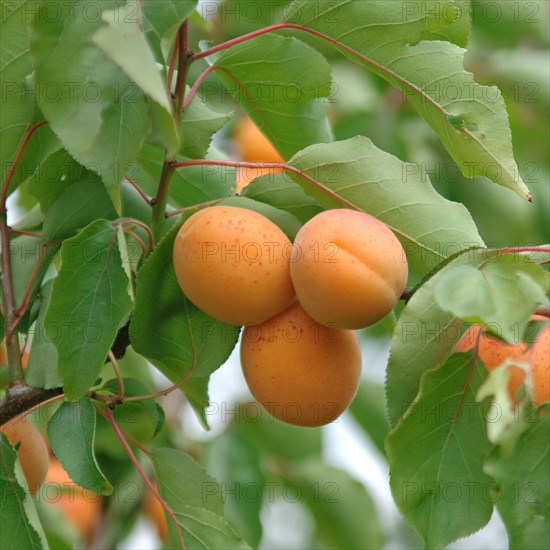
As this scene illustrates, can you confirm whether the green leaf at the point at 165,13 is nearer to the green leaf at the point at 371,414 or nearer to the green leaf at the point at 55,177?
the green leaf at the point at 55,177

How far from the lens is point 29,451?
130 centimetres

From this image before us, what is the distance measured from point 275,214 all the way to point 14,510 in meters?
0.42

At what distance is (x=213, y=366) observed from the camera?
118 cm

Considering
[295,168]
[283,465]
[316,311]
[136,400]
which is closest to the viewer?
[316,311]

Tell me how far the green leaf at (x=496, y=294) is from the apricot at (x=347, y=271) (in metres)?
0.08

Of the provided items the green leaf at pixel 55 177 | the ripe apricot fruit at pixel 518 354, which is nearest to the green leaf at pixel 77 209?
the green leaf at pixel 55 177

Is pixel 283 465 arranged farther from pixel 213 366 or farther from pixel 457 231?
pixel 457 231

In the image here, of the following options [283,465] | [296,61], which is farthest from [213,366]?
[283,465]

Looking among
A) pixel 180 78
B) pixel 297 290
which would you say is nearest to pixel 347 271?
pixel 297 290

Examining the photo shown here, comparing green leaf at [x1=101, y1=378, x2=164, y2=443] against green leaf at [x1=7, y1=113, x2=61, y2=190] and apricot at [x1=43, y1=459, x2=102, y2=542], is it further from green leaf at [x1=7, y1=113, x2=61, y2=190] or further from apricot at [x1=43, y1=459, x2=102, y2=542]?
apricot at [x1=43, y1=459, x2=102, y2=542]

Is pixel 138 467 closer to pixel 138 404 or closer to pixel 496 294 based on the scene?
pixel 138 404

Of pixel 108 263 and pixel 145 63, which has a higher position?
pixel 145 63

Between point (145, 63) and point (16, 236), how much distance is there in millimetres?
510

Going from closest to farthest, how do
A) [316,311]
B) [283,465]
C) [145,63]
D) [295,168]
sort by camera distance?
1. [145,63]
2. [316,311]
3. [295,168]
4. [283,465]
